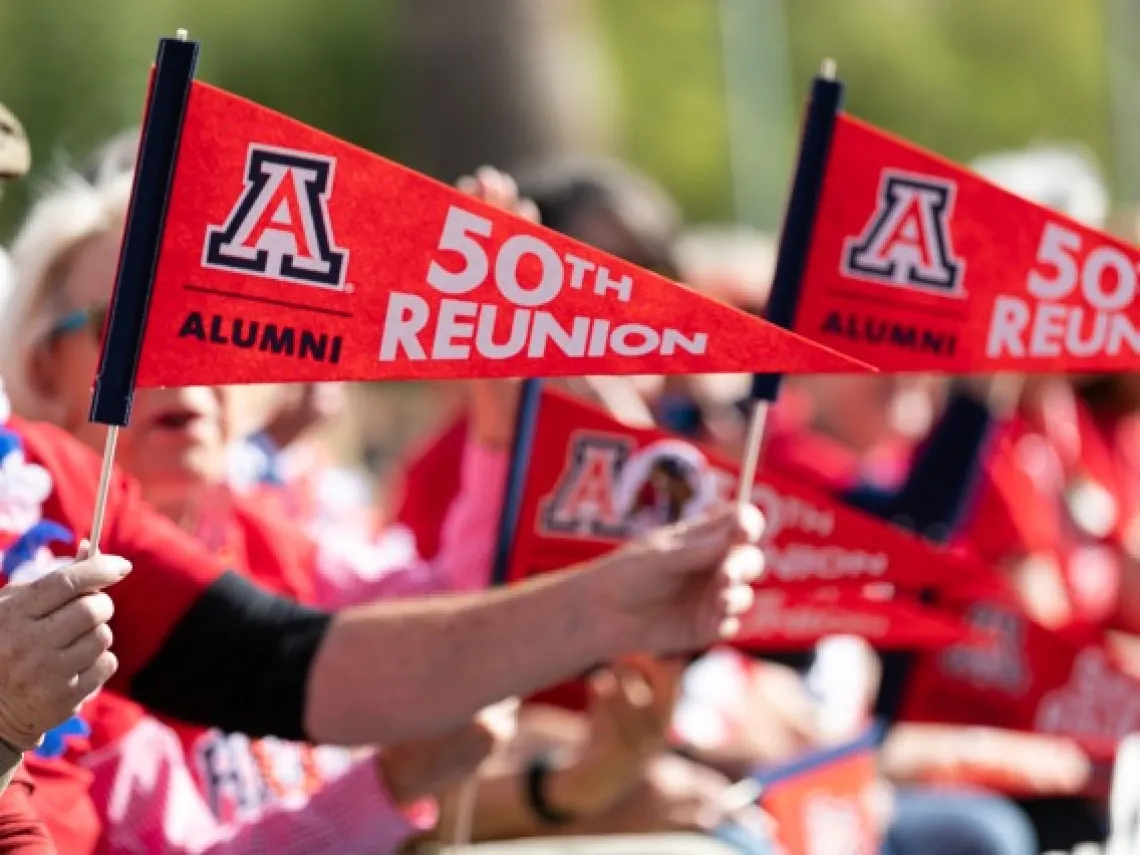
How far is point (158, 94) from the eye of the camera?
234cm

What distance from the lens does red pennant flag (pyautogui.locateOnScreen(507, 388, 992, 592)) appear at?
3.38 meters

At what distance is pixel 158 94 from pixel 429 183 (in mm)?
321

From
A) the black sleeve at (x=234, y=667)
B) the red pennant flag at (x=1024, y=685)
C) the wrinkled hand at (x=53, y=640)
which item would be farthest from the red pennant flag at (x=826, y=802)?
the wrinkled hand at (x=53, y=640)

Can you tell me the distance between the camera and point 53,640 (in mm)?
2180

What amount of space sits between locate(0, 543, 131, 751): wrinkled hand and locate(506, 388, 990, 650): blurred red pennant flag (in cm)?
125

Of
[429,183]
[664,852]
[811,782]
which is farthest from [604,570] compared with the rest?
[811,782]

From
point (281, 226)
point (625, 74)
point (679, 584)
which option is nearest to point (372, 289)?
point (281, 226)

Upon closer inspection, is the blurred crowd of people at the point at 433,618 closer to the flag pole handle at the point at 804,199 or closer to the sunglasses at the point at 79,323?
the sunglasses at the point at 79,323

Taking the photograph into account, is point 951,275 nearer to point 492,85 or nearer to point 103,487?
point 103,487

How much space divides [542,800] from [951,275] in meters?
1.23

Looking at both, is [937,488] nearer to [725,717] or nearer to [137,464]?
[725,717]

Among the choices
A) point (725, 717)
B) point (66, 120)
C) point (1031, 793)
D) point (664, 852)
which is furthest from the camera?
point (66, 120)

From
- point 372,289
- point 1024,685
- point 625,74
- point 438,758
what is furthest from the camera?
point 625,74

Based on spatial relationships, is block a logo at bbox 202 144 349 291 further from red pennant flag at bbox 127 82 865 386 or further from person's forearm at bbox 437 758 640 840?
person's forearm at bbox 437 758 640 840
